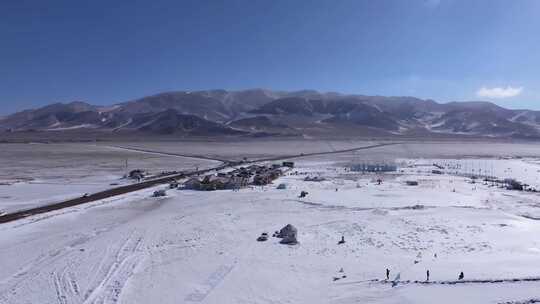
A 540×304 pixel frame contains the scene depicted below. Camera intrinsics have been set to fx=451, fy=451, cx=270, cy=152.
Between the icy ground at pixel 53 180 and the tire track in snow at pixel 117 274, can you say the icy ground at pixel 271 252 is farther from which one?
the icy ground at pixel 53 180

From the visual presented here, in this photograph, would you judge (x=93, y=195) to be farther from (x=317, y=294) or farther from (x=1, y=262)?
(x=317, y=294)

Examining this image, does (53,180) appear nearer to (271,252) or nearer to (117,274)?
(117,274)

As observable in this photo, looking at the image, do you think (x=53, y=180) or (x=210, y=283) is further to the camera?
(x=53, y=180)

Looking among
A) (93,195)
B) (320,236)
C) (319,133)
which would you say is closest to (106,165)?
(93,195)

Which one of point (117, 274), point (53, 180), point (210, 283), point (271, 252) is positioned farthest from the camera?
point (53, 180)

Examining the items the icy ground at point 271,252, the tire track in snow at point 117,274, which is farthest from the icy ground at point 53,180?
the tire track in snow at point 117,274

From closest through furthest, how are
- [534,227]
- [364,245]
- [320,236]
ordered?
[364,245] → [320,236] → [534,227]

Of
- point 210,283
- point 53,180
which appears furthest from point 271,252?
point 53,180
